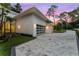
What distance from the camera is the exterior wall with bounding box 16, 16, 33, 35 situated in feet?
8.02

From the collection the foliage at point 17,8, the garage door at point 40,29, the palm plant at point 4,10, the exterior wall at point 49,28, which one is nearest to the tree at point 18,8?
the foliage at point 17,8

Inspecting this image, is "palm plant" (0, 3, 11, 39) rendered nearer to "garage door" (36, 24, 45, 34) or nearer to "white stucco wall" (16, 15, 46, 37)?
"white stucco wall" (16, 15, 46, 37)

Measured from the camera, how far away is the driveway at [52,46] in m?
2.36

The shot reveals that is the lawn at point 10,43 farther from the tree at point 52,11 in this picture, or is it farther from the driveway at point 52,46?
the tree at point 52,11

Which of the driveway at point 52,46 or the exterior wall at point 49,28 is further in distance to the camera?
the exterior wall at point 49,28

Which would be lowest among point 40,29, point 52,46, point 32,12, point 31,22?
point 52,46

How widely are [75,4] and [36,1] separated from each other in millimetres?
612

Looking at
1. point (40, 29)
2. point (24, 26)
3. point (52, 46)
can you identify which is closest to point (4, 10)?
point (24, 26)

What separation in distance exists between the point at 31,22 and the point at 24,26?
13 centimetres

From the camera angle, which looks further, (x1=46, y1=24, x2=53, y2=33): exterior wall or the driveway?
(x1=46, y1=24, x2=53, y2=33): exterior wall

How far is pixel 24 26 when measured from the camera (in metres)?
2.46

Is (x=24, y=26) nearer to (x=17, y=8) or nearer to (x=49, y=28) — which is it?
(x=17, y=8)

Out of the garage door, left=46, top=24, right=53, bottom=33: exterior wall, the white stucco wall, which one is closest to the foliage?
the white stucco wall

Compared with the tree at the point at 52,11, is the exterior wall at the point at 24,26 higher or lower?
lower
